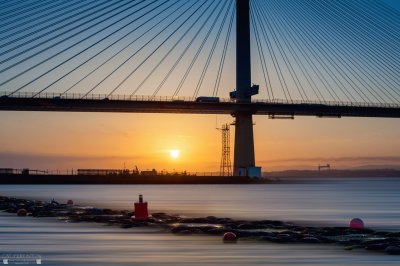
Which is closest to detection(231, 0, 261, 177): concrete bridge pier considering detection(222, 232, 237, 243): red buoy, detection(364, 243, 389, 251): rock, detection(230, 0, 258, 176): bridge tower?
detection(230, 0, 258, 176): bridge tower

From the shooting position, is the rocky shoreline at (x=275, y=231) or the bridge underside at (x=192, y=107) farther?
the bridge underside at (x=192, y=107)

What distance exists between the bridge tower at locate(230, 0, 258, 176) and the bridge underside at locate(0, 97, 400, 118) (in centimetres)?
109

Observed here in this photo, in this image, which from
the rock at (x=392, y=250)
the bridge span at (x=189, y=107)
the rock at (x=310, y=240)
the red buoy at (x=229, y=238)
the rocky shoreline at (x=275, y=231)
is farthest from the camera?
the bridge span at (x=189, y=107)

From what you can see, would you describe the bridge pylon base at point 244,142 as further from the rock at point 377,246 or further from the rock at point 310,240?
the rock at point 377,246

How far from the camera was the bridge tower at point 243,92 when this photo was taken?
7662cm

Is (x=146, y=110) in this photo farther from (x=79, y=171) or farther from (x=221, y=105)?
(x=79, y=171)

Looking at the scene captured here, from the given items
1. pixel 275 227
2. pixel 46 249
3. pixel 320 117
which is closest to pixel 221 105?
pixel 320 117

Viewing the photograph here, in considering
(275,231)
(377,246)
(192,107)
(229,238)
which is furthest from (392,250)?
(192,107)

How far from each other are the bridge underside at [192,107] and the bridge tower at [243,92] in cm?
109

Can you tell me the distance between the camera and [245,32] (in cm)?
7738

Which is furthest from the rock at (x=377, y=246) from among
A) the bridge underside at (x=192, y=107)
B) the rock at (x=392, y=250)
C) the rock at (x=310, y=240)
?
the bridge underside at (x=192, y=107)

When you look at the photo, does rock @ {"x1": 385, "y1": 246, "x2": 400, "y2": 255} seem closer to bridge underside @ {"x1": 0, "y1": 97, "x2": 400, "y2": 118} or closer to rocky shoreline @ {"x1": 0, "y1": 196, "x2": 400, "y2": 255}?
rocky shoreline @ {"x1": 0, "y1": 196, "x2": 400, "y2": 255}

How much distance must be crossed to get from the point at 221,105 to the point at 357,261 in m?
68.4

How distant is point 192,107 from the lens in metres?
81.9
